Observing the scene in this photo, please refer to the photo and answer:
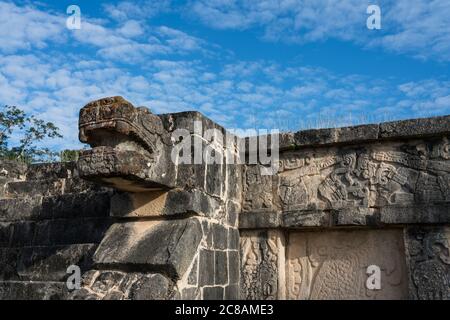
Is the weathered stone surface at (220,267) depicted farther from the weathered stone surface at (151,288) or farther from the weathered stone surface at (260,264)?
the weathered stone surface at (151,288)

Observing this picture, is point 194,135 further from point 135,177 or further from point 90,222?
point 90,222

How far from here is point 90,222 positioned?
4996mm

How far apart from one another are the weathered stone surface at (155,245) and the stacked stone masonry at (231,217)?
0.01 metres

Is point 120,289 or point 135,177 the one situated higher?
point 135,177

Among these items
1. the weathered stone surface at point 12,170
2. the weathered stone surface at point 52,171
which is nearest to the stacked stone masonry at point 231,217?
the weathered stone surface at point 52,171

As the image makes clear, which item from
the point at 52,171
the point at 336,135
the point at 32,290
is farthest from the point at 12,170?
the point at 336,135

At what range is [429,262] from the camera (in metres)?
4.24

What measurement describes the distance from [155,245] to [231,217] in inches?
46.4

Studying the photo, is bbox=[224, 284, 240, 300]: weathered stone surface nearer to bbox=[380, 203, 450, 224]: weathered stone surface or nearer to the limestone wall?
the limestone wall

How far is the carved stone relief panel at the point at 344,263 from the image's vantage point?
179 inches

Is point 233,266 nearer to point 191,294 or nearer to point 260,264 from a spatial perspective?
point 260,264
